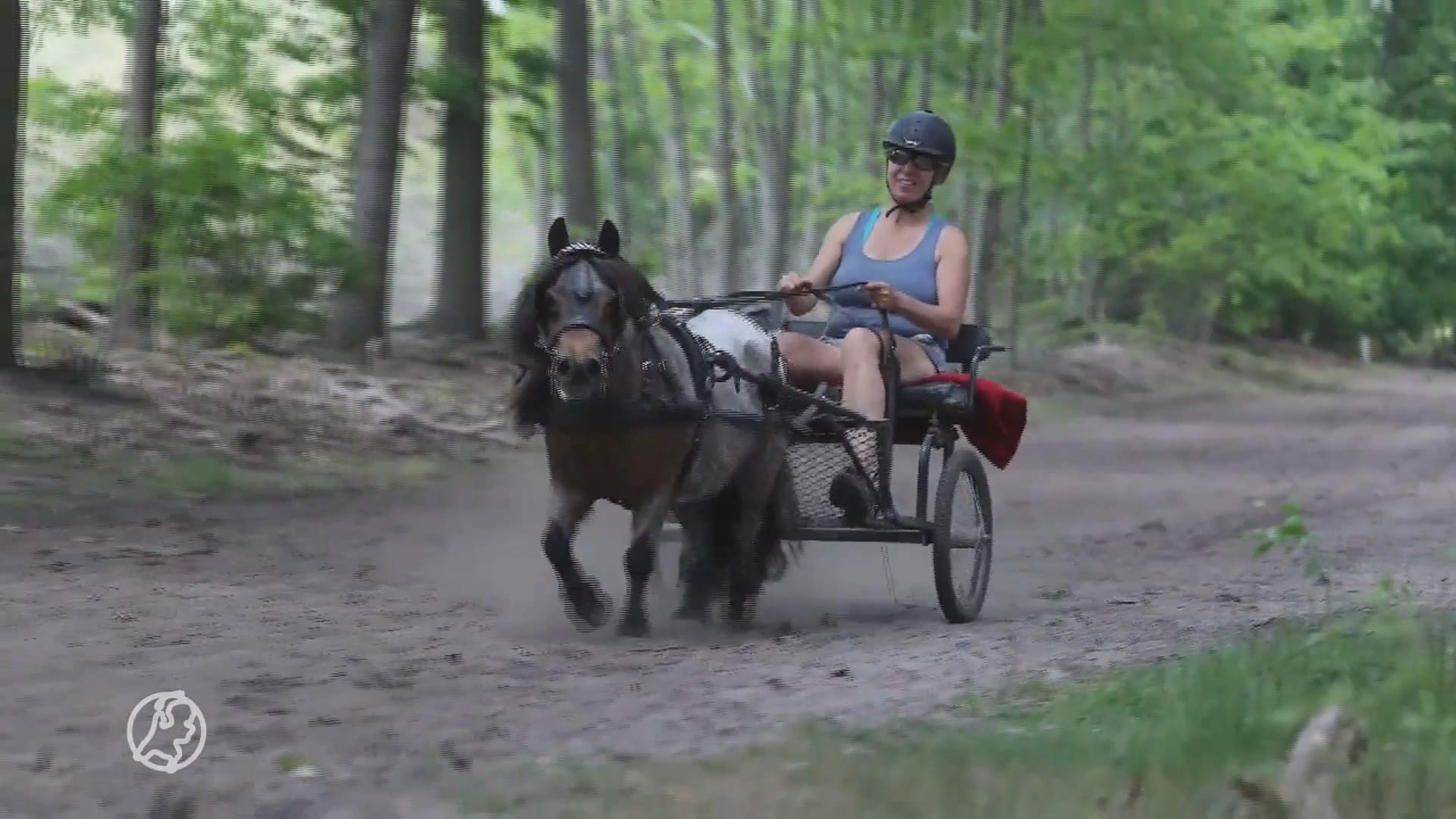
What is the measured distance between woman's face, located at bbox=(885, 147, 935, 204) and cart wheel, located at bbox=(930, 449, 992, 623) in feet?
4.04

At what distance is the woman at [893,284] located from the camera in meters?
8.75

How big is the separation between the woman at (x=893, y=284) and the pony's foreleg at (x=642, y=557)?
1098 millimetres

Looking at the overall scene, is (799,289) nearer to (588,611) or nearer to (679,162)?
(588,611)

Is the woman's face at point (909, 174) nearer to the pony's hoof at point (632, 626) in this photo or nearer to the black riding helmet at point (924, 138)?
the black riding helmet at point (924, 138)

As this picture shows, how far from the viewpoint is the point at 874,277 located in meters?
9.04

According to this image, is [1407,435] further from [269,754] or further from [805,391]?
[269,754]

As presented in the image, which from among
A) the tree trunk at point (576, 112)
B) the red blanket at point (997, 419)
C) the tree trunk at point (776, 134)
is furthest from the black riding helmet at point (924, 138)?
the tree trunk at point (776, 134)

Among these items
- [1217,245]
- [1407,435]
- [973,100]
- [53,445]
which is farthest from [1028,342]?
[53,445]

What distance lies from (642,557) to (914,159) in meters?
2.38

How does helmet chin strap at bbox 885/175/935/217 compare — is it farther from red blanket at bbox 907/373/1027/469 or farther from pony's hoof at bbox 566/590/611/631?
pony's hoof at bbox 566/590/611/631

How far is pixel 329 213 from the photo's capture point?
16.5 metres

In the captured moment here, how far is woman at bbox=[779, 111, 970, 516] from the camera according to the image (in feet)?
28.7

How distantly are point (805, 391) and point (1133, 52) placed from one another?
66.4 ft

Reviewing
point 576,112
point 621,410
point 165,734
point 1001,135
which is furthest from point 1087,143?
point 165,734
